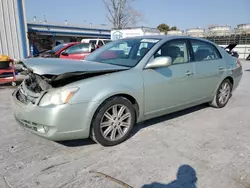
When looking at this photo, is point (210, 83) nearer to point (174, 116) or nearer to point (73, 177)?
point (174, 116)

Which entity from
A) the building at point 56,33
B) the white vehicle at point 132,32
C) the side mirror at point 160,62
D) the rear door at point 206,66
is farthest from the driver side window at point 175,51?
the building at point 56,33

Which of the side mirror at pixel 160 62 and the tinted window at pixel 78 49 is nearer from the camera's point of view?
the side mirror at pixel 160 62

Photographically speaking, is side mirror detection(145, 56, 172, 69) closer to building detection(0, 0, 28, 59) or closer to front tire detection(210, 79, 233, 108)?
front tire detection(210, 79, 233, 108)

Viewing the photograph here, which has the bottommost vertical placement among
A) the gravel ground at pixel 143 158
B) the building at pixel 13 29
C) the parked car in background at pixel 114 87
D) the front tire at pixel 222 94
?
the gravel ground at pixel 143 158

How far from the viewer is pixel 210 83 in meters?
4.33

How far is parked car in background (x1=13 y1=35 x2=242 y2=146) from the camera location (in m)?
2.65

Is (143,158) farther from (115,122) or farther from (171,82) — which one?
(171,82)

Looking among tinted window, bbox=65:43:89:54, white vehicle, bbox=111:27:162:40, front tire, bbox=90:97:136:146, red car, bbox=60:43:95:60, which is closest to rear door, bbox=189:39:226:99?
front tire, bbox=90:97:136:146

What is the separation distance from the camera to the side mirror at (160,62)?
3184 millimetres

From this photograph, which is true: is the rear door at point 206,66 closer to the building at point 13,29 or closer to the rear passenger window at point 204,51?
the rear passenger window at point 204,51

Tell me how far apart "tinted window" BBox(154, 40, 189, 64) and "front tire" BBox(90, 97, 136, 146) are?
1.06 meters

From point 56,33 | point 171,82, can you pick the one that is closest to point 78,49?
point 171,82

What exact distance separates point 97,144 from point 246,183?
1875mm

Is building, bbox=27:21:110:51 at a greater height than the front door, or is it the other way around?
building, bbox=27:21:110:51
